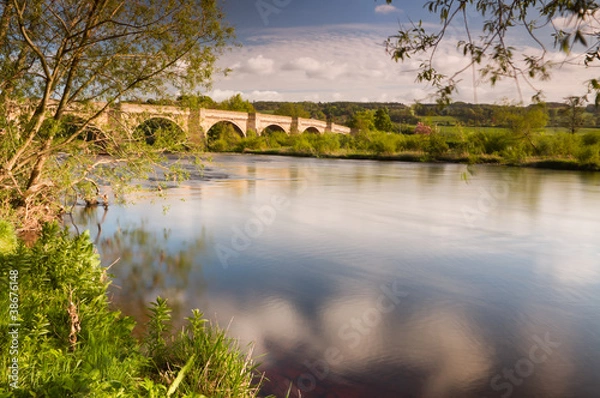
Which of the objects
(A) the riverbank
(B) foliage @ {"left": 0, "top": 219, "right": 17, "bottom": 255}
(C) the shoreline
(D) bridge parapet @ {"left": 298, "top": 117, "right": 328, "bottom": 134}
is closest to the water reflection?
(B) foliage @ {"left": 0, "top": 219, "right": 17, "bottom": 255}

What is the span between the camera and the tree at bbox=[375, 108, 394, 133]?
9838 cm

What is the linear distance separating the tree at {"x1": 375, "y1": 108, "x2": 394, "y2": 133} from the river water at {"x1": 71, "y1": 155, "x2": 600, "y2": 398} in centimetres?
7969

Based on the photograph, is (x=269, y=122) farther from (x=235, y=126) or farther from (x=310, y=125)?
(x=310, y=125)

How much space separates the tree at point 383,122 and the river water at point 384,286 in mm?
79687

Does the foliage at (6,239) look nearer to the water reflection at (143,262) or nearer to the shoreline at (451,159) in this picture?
the water reflection at (143,262)

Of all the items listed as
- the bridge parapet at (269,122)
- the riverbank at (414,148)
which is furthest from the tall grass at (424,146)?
the bridge parapet at (269,122)

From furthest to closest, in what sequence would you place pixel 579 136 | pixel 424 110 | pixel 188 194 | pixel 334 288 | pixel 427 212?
pixel 579 136 < pixel 188 194 < pixel 427 212 < pixel 334 288 < pixel 424 110

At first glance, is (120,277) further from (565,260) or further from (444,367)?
(565,260)

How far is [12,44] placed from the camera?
877cm

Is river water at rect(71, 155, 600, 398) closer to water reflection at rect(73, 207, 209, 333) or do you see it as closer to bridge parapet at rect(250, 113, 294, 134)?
water reflection at rect(73, 207, 209, 333)

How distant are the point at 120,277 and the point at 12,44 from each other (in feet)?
13.8

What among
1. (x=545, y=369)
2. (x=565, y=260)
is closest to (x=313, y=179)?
(x=565, y=260)

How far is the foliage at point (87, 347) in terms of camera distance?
3426mm

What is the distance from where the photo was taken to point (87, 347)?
416cm
